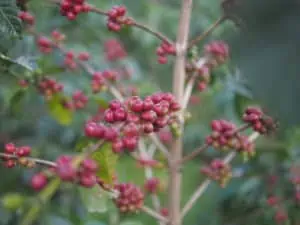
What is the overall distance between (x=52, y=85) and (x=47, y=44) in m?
0.15

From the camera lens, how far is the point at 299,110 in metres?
0.89

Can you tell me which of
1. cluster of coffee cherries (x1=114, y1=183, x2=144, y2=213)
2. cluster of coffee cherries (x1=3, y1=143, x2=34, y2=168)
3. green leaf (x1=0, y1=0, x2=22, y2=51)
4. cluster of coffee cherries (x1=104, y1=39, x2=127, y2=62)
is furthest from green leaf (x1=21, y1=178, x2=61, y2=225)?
cluster of coffee cherries (x1=104, y1=39, x2=127, y2=62)

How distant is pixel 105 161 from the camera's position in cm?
97

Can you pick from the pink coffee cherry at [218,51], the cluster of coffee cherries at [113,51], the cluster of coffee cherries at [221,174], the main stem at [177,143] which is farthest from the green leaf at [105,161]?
the cluster of coffee cherries at [113,51]

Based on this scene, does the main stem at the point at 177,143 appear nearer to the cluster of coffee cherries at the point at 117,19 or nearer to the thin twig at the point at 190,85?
the thin twig at the point at 190,85

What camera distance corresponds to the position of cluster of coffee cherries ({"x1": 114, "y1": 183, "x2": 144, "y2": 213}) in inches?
43.8

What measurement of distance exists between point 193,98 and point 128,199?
94cm

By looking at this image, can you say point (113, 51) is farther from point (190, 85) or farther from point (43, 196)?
point (43, 196)

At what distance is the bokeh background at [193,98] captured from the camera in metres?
0.89

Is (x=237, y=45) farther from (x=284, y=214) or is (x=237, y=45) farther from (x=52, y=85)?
(x=284, y=214)

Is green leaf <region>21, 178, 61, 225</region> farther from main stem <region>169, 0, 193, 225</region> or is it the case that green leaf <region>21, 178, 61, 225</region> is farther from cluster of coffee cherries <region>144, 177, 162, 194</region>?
cluster of coffee cherries <region>144, 177, 162, 194</region>

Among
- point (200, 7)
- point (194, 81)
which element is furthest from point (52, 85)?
point (200, 7)

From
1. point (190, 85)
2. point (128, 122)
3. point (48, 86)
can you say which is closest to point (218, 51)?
point (190, 85)

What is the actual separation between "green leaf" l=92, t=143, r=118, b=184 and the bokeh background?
6 centimetres
